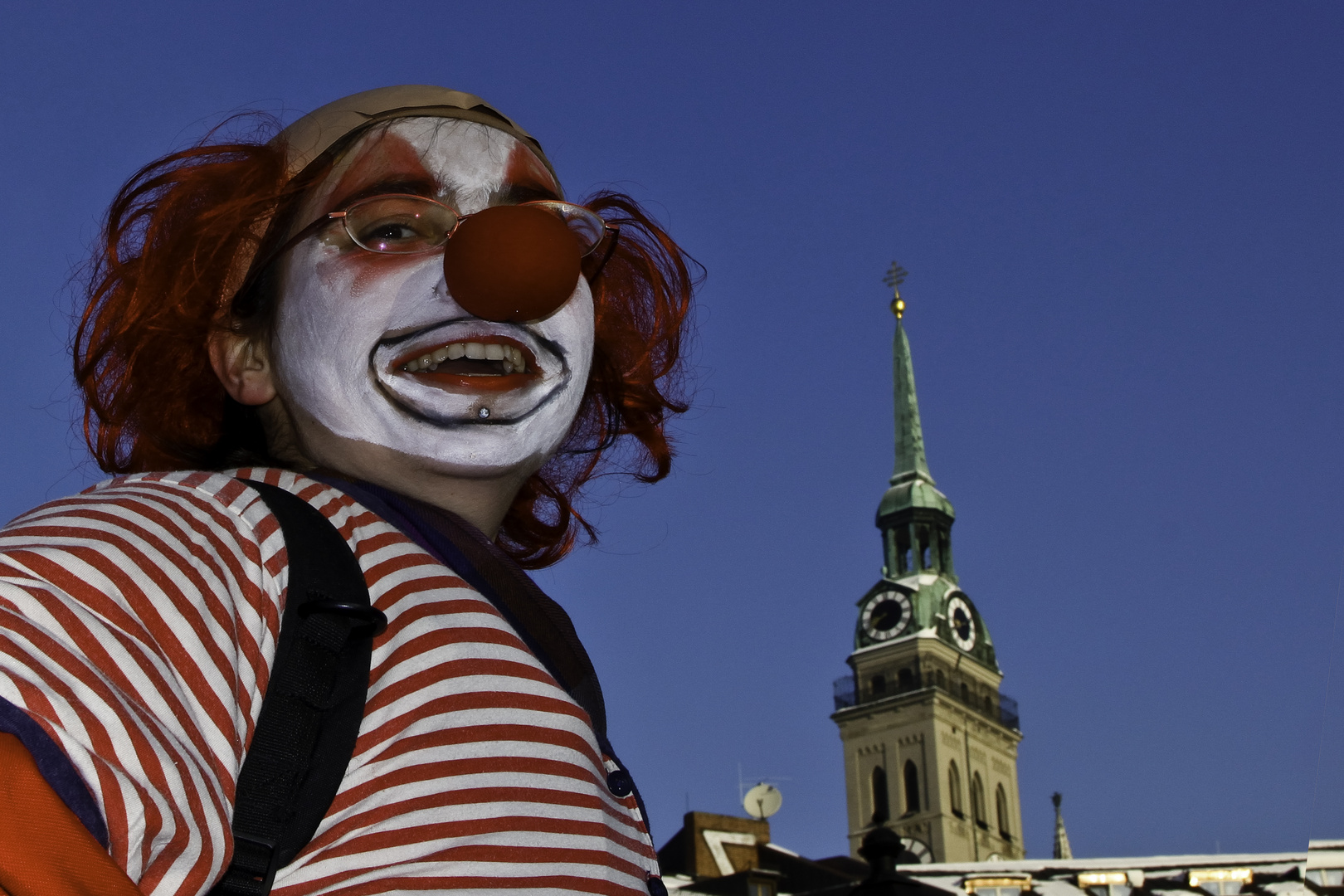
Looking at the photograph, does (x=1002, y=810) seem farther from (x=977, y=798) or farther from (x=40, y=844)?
(x=40, y=844)

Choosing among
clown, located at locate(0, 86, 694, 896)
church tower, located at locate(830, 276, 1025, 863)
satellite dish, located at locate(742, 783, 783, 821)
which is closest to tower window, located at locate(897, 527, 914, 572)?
church tower, located at locate(830, 276, 1025, 863)

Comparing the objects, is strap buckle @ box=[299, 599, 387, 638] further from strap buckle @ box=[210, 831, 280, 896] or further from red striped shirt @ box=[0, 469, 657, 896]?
strap buckle @ box=[210, 831, 280, 896]

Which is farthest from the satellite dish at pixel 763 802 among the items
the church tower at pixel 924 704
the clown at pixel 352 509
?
the church tower at pixel 924 704

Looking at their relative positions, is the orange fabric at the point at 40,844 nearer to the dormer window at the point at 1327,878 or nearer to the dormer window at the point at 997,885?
the dormer window at the point at 1327,878

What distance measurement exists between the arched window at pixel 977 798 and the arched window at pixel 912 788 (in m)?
2.52

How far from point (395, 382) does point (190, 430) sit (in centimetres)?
48

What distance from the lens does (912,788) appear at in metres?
60.7

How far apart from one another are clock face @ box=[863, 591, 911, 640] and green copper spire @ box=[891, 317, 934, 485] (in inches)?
209

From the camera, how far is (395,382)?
2.13 metres

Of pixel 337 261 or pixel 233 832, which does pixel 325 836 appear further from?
pixel 337 261

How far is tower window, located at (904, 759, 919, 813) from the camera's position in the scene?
60.4 m

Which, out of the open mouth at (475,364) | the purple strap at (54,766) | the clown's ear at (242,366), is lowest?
the purple strap at (54,766)

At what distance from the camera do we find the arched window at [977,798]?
61656mm

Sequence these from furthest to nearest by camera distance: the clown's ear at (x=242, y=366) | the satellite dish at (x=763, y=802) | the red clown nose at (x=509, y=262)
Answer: the satellite dish at (x=763, y=802) < the clown's ear at (x=242, y=366) < the red clown nose at (x=509, y=262)
